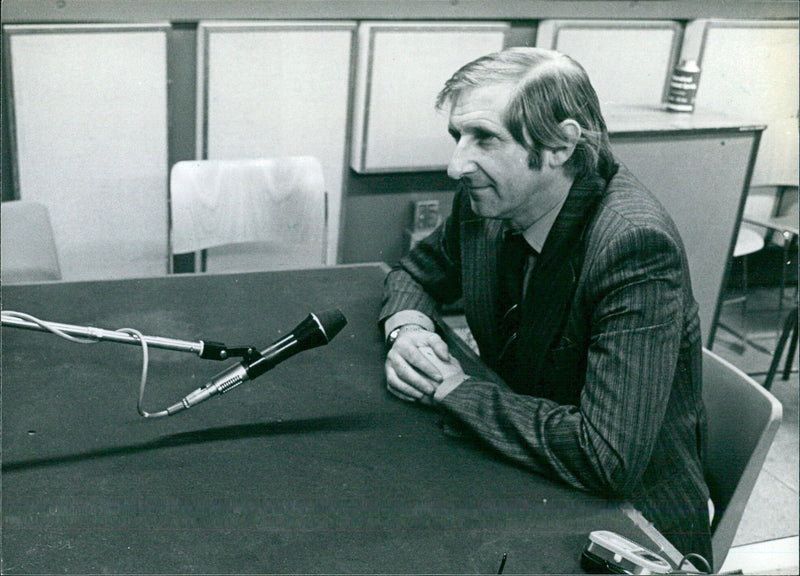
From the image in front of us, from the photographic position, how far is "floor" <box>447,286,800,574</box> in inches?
72.4

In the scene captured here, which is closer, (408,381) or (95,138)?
(408,381)

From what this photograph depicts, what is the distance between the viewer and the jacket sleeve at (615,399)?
52.2 inches

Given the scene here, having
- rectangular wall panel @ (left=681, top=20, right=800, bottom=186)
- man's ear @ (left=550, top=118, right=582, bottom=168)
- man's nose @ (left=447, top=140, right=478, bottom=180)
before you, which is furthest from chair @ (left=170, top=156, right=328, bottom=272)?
rectangular wall panel @ (left=681, top=20, right=800, bottom=186)

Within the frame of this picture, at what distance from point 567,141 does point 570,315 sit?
0.30 meters

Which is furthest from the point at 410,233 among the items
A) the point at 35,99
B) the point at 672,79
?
the point at 35,99

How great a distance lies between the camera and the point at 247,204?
8.47 ft

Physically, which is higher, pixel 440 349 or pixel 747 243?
pixel 440 349

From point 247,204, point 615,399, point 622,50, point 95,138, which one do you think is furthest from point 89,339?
point 622,50

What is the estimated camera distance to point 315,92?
310cm

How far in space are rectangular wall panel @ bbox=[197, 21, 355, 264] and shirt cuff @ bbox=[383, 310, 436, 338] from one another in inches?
60.2

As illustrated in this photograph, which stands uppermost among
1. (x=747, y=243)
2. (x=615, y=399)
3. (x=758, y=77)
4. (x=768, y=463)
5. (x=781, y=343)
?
(x=758, y=77)

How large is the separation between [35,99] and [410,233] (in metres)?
1.42

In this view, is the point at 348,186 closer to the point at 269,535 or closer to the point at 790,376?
the point at 790,376

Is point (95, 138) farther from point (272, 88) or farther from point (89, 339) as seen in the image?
point (89, 339)
